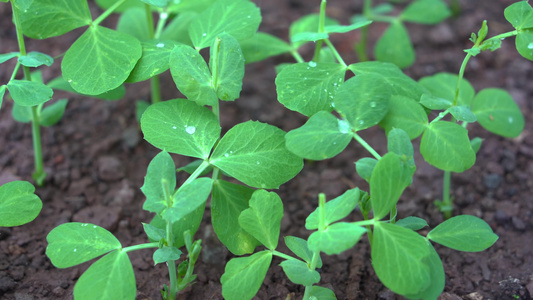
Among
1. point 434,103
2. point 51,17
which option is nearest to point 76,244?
point 51,17

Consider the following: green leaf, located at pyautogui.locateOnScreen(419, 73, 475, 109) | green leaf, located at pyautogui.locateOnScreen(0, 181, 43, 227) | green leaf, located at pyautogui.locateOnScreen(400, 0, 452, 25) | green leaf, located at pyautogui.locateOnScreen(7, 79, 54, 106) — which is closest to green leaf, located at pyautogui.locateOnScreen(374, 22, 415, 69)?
green leaf, located at pyautogui.locateOnScreen(400, 0, 452, 25)

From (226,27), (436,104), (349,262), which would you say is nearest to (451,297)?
(349,262)

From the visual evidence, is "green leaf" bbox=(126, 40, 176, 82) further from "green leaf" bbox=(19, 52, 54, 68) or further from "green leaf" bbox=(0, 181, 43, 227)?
"green leaf" bbox=(0, 181, 43, 227)

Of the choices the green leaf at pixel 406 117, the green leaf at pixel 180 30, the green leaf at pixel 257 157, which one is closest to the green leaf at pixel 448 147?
the green leaf at pixel 406 117

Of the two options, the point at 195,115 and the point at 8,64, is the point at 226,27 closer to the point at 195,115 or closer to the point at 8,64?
the point at 195,115

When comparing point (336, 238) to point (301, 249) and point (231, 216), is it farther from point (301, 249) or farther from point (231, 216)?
point (231, 216)

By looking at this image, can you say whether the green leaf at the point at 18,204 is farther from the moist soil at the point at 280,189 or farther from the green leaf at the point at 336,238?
the green leaf at the point at 336,238
